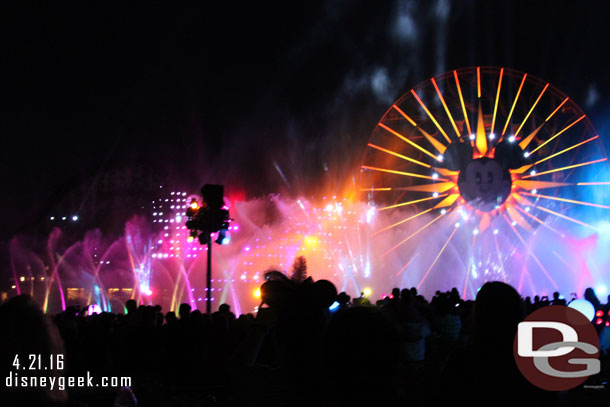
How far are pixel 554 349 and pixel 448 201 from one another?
20.6 meters

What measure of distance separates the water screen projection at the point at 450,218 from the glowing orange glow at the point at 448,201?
4 centimetres

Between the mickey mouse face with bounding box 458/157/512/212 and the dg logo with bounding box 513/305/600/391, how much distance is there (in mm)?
20236

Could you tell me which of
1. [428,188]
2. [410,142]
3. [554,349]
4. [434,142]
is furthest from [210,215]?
[434,142]

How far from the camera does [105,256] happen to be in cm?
5397

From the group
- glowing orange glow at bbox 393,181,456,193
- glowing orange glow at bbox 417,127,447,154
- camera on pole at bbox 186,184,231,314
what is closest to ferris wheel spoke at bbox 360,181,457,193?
glowing orange glow at bbox 393,181,456,193

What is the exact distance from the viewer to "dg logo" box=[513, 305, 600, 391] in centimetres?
278

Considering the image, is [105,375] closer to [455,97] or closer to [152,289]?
[455,97]

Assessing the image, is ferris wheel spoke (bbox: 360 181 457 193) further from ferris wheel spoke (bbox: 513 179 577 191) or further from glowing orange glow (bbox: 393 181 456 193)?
ferris wheel spoke (bbox: 513 179 577 191)

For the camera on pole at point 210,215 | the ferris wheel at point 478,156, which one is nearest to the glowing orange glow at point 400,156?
the ferris wheel at point 478,156

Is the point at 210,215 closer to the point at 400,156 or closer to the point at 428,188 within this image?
the point at 400,156

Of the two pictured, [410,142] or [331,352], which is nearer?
[331,352]

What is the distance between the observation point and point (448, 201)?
23453 mm

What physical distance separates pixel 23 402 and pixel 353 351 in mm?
1526

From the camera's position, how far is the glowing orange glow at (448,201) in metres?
23.4
